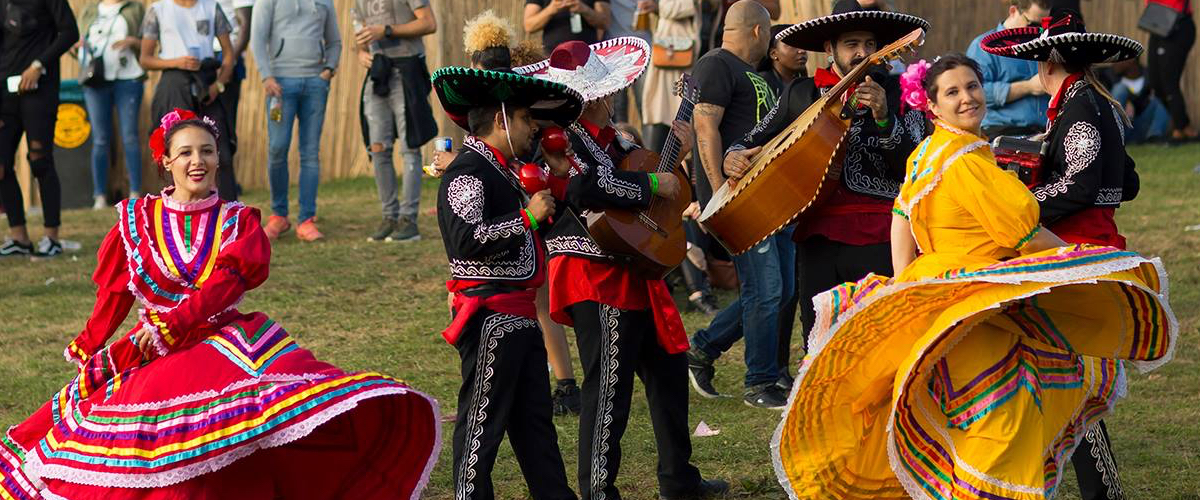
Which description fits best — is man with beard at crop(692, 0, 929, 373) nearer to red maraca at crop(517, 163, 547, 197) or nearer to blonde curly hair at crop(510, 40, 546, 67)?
blonde curly hair at crop(510, 40, 546, 67)

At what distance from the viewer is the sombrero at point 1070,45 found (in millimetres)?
6137

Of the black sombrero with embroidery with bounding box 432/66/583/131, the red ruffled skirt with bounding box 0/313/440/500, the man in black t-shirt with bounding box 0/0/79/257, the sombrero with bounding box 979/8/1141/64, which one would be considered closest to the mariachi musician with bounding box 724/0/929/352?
the sombrero with bounding box 979/8/1141/64

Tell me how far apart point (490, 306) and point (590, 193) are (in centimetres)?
55

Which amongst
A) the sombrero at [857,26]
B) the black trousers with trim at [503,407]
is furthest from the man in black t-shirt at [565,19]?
the black trousers with trim at [503,407]

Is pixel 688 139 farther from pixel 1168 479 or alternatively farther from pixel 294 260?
pixel 294 260

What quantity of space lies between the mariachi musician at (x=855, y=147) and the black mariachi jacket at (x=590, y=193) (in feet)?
2.74

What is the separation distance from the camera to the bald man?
7770 millimetres

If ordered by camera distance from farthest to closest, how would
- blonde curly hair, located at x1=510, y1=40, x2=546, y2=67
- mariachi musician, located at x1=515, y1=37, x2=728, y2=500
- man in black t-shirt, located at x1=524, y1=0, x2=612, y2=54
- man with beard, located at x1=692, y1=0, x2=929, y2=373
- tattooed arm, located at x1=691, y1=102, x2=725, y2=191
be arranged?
man in black t-shirt, located at x1=524, y1=0, x2=612, y2=54 < tattooed arm, located at x1=691, y1=102, x2=725, y2=191 < blonde curly hair, located at x1=510, y1=40, x2=546, y2=67 < man with beard, located at x1=692, y1=0, x2=929, y2=373 < mariachi musician, located at x1=515, y1=37, x2=728, y2=500

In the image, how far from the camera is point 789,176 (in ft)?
21.7

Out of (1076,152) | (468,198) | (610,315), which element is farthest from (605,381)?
(1076,152)

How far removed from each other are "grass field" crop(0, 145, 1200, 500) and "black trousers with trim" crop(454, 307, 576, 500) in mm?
775

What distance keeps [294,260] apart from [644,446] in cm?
526

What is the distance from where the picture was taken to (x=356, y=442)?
551 cm

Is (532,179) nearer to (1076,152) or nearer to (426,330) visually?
(1076,152)
